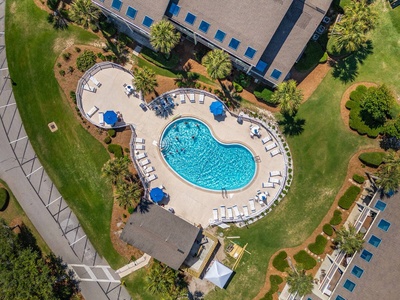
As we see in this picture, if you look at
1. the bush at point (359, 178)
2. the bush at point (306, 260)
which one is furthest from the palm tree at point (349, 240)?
the bush at point (359, 178)

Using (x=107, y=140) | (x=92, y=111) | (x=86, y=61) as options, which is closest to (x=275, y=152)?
(x=107, y=140)

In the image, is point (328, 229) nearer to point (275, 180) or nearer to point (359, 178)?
point (359, 178)

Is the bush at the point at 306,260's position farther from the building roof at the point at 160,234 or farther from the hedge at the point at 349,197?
the building roof at the point at 160,234

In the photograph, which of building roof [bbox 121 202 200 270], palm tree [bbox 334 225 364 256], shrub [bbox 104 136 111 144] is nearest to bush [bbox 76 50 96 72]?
shrub [bbox 104 136 111 144]

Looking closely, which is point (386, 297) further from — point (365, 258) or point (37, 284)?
point (37, 284)

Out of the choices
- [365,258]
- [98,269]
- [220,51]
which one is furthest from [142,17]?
[365,258]
